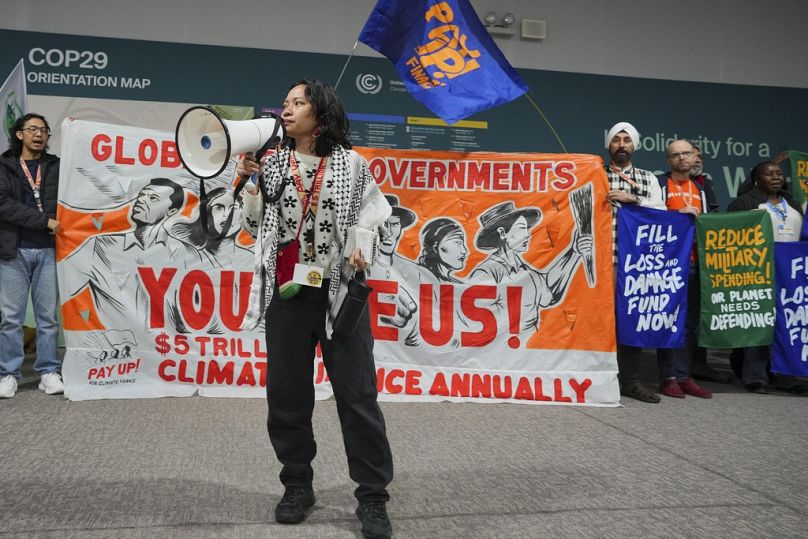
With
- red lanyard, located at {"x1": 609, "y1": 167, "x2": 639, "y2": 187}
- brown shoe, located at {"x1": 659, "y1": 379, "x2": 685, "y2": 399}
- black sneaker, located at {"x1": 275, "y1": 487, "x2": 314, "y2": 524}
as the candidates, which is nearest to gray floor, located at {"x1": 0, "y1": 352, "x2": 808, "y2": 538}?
black sneaker, located at {"x1": 275, "y1": 487, "x2": 314, "y2": 524}

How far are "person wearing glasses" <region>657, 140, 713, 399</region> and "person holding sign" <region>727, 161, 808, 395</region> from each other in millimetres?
421

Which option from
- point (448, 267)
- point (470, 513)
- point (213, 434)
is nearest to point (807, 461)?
point (470, 513)

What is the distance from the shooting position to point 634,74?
6996 millimetres

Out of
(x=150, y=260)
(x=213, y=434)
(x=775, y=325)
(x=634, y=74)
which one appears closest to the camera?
(x=213, y=434)

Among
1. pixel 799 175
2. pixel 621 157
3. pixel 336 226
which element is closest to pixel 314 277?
pixel 336 226

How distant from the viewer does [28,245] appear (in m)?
4.29

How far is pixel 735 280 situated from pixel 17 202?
446 cm

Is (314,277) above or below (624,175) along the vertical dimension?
below

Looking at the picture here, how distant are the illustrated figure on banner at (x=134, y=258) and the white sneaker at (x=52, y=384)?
1.46ft

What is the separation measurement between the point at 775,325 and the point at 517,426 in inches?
89.6

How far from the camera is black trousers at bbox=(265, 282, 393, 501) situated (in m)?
2.26

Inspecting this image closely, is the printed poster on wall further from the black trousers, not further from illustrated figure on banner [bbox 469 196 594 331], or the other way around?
the black trousers

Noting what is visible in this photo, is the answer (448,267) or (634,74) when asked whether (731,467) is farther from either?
(634,74)

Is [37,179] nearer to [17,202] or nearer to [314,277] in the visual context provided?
[17,202]
